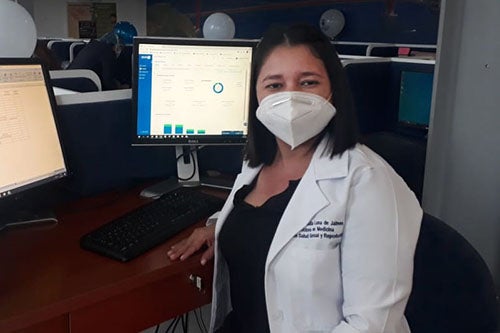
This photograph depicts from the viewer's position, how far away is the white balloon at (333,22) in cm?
713

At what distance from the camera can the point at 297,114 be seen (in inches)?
44.2

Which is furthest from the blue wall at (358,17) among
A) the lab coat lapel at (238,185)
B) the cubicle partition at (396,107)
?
the lab coat lapel at (238,185)

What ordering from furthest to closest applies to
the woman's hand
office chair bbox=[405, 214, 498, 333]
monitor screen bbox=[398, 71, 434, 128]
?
monitor screen bbox=[398, 71, 434, 128], the woman's hand, office chair bbox=[405, 214, 498, 333]

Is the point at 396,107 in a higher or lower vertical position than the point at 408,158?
higher

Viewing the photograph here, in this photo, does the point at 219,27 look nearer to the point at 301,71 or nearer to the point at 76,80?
the point at 76,80

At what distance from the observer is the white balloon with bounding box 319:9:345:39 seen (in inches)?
281

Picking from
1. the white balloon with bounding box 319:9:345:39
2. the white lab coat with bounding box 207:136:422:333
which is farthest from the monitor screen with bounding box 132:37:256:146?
the white balloon with bounding box 319:9:345:39

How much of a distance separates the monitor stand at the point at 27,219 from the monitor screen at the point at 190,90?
0.36 m

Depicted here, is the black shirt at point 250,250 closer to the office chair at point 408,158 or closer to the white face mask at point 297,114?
the white face mask at point 297,114

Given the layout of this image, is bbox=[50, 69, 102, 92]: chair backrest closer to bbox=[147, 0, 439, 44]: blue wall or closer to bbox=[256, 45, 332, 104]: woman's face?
bbox=[256, 45, 332, 104]: woman's face

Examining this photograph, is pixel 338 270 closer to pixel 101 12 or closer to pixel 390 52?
pixel 390 52

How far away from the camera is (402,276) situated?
3.28 ft

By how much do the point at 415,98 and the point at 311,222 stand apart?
1.91 meters

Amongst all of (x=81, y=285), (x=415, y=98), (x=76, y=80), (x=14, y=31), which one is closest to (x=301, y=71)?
(x=81, y=285)
